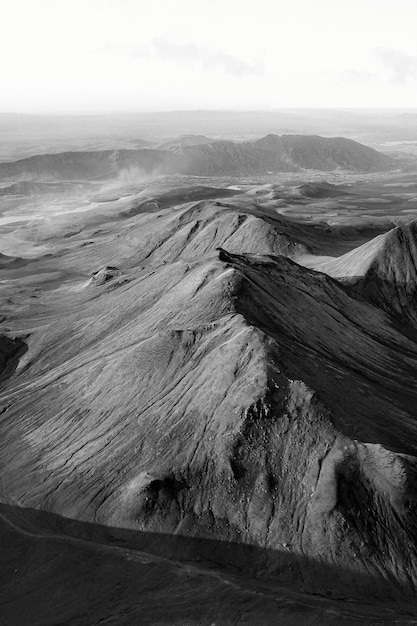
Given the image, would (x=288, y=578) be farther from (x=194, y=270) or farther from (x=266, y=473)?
(x=194, y=270)

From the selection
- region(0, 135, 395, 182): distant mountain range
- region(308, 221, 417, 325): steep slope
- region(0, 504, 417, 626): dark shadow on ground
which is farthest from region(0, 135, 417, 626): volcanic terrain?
region(0, 135, 395, 182): distant mountain range

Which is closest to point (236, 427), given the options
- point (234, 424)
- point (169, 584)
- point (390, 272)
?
point (234, 424)

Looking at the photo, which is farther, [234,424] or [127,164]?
[127,164]

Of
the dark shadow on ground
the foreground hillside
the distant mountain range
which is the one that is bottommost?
the dark shadow on ground

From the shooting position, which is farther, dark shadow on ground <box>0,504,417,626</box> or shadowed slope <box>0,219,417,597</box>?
shadowed slope <box>0,219,417,597</box>

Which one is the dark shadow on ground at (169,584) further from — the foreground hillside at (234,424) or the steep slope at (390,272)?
the steep slope at (390,272)

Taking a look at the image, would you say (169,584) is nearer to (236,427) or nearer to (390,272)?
(236,427)

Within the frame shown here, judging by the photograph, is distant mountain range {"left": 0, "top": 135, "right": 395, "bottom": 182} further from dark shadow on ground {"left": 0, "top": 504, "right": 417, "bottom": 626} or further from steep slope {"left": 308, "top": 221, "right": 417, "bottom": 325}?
dark shadow on ground {"left": 0, "top": 504, "right": 417, "bottom": 626}

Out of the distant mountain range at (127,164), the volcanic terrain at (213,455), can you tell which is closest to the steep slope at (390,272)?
the volcanic terrain at (213,455)
